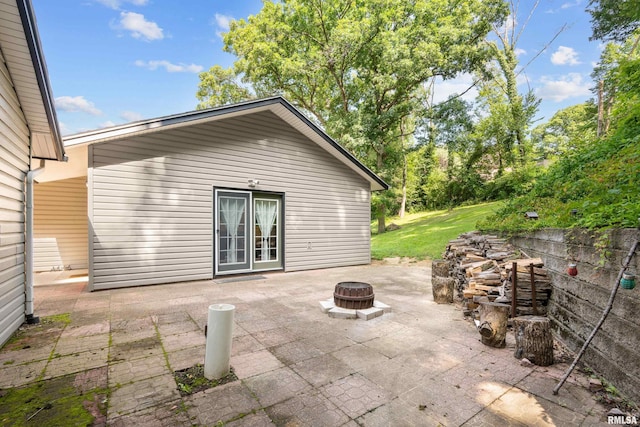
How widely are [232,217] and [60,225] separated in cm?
495

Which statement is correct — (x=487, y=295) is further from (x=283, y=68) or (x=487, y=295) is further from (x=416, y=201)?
(x=416, y=201)

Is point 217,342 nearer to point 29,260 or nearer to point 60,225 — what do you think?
point 29,260

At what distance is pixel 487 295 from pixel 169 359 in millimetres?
4074

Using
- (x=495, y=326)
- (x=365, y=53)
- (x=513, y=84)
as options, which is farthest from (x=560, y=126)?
(x=495, y=326)

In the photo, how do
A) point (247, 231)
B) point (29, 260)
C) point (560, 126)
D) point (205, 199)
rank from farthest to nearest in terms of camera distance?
1. point (560, 126)
2. point (247, 231)
3. point (205, 199)
4. point (29, 260)

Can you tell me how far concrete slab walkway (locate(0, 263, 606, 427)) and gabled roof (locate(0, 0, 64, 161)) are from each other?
2567 millimetres

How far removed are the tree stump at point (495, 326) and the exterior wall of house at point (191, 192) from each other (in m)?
5.42

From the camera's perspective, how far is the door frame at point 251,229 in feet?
22.5

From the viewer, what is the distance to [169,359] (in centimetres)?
283

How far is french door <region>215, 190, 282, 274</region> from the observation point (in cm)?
696

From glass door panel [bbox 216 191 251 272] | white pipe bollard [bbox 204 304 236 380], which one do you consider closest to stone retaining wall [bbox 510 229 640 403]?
white pipe bollard [bbox 204 304 236 380]

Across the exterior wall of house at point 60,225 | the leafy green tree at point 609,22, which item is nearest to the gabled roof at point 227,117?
the exterior wall of house at point 60,225

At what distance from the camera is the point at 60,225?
788 centimetres

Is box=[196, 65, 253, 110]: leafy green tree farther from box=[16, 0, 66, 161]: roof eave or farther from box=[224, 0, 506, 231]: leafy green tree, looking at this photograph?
box=[16, 0, 66, 161]: roof eave
